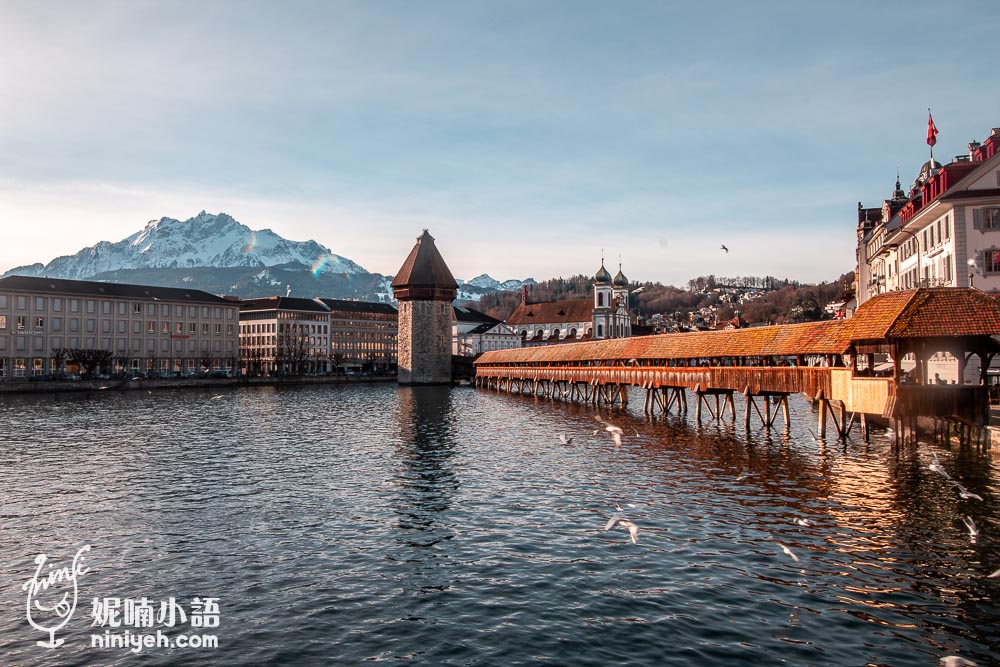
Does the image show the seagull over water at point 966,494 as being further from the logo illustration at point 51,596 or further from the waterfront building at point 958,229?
the logo illustration at point 51,596

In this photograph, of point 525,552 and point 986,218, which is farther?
point 986,218

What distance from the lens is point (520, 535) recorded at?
709 inches

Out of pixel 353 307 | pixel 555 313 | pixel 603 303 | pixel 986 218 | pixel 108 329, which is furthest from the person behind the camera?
pixel 555 313

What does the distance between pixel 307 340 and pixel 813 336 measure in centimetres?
13875

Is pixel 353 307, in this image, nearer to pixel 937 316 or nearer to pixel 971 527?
pixel 937 316

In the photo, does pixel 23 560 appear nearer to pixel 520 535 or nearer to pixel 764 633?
pixel 520 535

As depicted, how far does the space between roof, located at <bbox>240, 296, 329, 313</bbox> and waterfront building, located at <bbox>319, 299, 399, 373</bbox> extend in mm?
3217

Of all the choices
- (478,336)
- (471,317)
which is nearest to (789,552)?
(478,336)

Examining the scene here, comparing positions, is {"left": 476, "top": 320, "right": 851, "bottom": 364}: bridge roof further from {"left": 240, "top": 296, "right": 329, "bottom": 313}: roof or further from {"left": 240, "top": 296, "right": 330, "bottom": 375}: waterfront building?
{"left": 240, "top": 296, "right": 329, "bottom": 313}: roof

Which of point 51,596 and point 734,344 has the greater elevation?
point 734,344

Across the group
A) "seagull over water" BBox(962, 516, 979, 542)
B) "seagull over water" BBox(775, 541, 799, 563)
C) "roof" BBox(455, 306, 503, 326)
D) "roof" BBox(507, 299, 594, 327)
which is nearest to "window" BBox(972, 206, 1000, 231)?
"seagull over water" BBox(962, 516, 979, 542)

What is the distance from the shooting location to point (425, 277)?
11325 centimetres

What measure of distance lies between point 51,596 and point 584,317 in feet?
543

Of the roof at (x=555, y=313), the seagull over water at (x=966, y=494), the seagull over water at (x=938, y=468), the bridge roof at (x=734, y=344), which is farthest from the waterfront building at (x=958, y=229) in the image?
the roof at (x=555, y=313)
